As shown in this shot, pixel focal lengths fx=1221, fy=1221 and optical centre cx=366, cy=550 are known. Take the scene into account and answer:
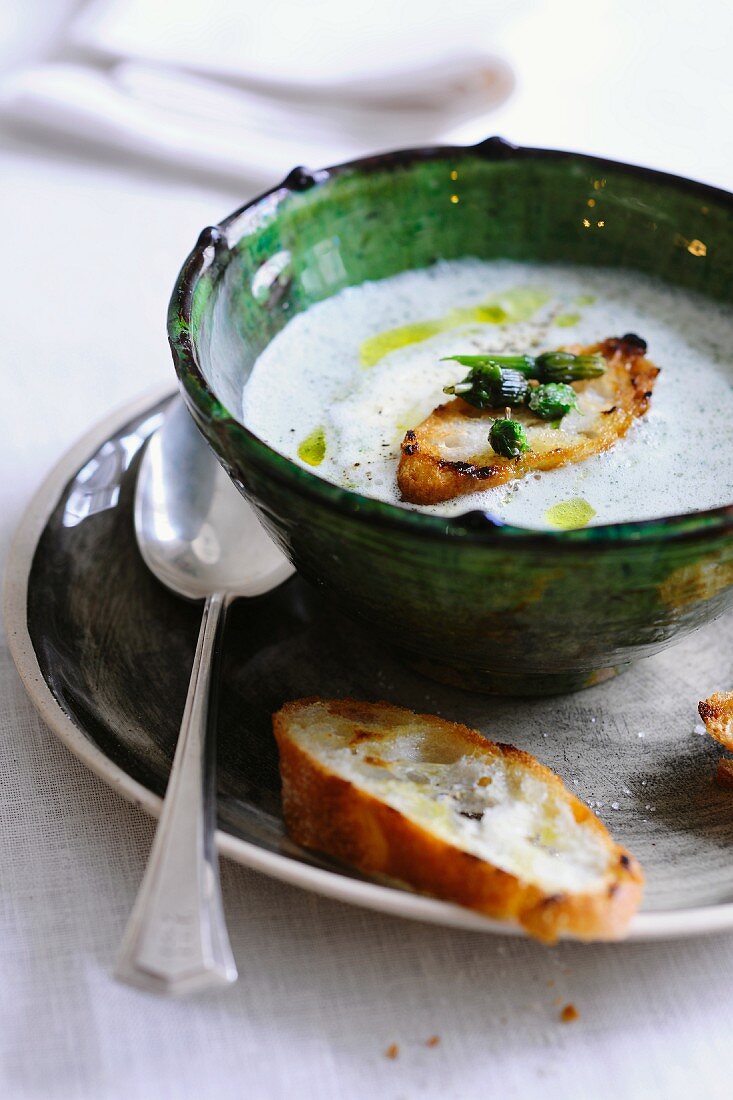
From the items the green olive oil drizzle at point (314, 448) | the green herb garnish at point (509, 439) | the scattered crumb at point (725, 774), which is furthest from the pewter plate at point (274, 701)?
the green herb garnish at point (509, 439)

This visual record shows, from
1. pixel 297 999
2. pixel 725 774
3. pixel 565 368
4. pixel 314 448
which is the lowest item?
pixel 297 999

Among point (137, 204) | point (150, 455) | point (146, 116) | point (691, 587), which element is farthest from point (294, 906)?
point (146, 116)

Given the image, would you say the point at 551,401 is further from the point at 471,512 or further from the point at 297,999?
the point at 297,999

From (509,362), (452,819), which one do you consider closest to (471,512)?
(452,819)

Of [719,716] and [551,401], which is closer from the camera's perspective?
[719,716]

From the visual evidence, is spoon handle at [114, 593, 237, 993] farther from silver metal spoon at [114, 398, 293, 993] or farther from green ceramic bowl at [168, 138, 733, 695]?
green ceramic bowl at [168, 138, 733, 695]

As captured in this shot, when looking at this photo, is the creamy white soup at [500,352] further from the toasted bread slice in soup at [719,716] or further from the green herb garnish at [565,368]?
the toasted bread slice in soup at [719,716]

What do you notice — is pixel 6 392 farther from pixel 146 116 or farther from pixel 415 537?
pixel 415 537
